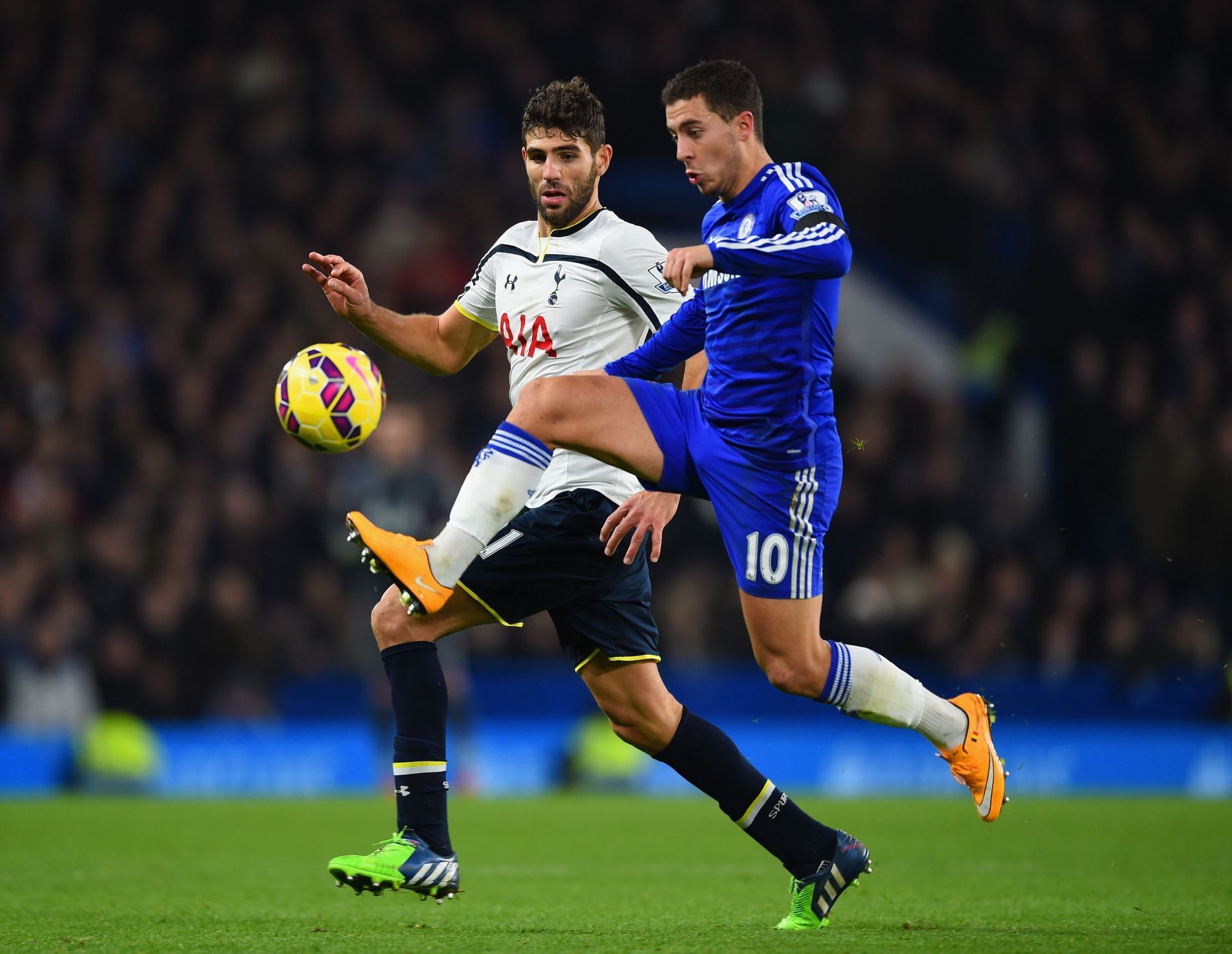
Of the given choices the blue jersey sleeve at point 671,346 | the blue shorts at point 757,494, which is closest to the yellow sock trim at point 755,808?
the blue shorts at point 757,494

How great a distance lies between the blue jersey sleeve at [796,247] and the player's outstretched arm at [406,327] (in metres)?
1.27

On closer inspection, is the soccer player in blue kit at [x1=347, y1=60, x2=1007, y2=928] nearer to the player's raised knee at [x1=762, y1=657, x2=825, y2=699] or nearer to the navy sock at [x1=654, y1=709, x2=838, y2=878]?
the player's raised knee at [x1=762, y1=657, x2=825, y2=699]

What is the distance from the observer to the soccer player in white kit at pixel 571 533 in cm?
479

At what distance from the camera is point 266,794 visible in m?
11.3

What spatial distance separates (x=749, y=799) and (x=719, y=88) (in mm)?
2072

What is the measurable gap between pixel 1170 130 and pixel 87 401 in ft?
31.7

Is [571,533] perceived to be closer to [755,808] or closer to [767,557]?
[767,557]

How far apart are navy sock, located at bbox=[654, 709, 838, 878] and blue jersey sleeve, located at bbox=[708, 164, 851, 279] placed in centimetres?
144

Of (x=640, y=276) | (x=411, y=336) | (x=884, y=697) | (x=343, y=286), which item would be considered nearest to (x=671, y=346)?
(x=640, y=276)

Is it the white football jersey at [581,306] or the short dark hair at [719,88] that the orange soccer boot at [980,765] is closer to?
the white football jersey at [581,306]

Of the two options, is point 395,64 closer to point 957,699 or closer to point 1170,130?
point 1170,130

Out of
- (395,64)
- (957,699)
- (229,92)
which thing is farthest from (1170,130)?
(957,699)

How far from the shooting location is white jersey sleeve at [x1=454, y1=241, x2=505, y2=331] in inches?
210

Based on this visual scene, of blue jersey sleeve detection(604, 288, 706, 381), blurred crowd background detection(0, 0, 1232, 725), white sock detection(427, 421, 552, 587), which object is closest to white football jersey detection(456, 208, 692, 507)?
blue jersey sleeve detection(604, 288, 706, 381)
